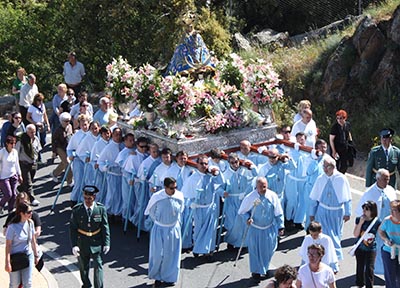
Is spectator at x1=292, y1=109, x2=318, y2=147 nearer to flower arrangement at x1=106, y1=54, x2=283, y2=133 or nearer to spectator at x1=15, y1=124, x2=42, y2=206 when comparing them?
flower arrangement at x1=106, y1=54, x2=283, y2=133

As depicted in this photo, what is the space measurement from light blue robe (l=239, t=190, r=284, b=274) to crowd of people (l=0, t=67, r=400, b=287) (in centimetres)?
1

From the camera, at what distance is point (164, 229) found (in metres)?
12.3

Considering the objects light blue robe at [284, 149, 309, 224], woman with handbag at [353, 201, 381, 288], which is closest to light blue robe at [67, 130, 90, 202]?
light blue robe at [284, 149, 309, 224]

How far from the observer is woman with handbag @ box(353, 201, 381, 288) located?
11.5 m

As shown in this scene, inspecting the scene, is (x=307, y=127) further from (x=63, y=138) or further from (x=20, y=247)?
(x=20, y=247)

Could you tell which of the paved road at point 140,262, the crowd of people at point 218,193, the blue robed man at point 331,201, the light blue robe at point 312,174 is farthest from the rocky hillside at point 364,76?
the blue robed man at point 331,201

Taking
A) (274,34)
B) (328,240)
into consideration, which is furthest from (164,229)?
(274,34)

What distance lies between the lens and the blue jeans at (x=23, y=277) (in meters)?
11.2

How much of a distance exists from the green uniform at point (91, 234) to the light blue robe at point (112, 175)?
320cm

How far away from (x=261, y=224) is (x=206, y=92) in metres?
2.98

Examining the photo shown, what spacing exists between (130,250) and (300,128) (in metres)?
4.04

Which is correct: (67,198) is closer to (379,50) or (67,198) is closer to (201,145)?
(201,145)

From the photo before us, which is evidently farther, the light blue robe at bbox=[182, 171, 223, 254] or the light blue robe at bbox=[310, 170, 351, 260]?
the light blue robe at bbox=[182, 171, 223, 254]

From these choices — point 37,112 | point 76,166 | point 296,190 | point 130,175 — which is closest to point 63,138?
point 76,166
